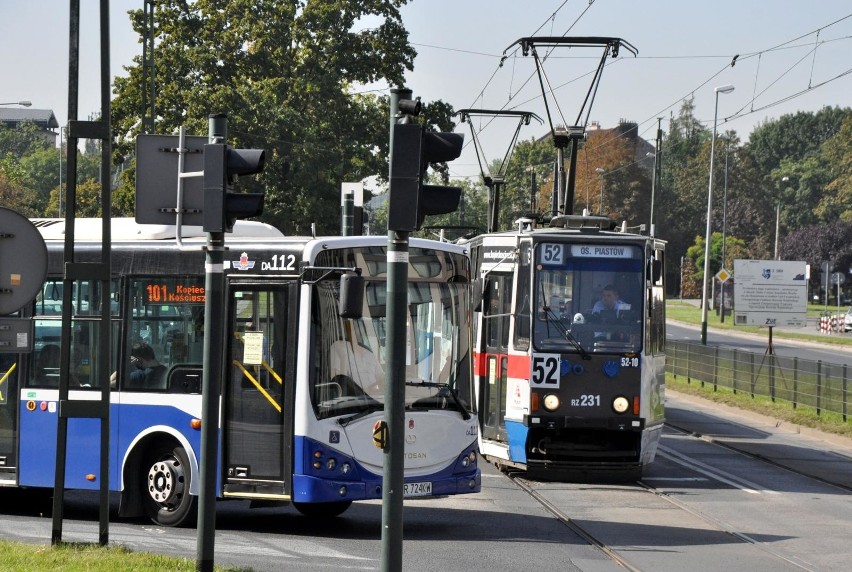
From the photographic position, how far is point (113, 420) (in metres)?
12.7

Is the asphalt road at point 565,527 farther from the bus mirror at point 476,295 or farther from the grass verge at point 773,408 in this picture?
the grass verge at point 773,408

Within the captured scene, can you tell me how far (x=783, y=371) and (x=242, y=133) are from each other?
1757 centimetres

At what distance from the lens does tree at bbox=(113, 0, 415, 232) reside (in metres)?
38.2

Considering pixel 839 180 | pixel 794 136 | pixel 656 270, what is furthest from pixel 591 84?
pixel 794 136

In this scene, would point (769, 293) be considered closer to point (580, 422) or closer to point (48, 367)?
point (580, 422)

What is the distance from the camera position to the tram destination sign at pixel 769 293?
34125 millimetres

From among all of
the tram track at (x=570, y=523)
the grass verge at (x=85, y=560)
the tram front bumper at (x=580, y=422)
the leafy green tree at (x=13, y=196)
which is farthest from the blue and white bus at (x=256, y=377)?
the leafy green tree at (x=13, y=196)

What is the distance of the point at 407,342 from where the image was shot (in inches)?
491

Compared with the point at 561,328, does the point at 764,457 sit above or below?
below

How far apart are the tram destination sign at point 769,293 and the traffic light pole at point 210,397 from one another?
86.4 ft

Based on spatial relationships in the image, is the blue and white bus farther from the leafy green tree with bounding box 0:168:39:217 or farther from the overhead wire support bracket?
the leafy green tree with bounding box 0:168:39:217

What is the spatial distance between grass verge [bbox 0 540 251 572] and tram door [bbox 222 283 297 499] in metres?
2.08

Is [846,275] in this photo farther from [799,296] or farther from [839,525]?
[839,525]

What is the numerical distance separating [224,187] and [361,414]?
11.6ft
